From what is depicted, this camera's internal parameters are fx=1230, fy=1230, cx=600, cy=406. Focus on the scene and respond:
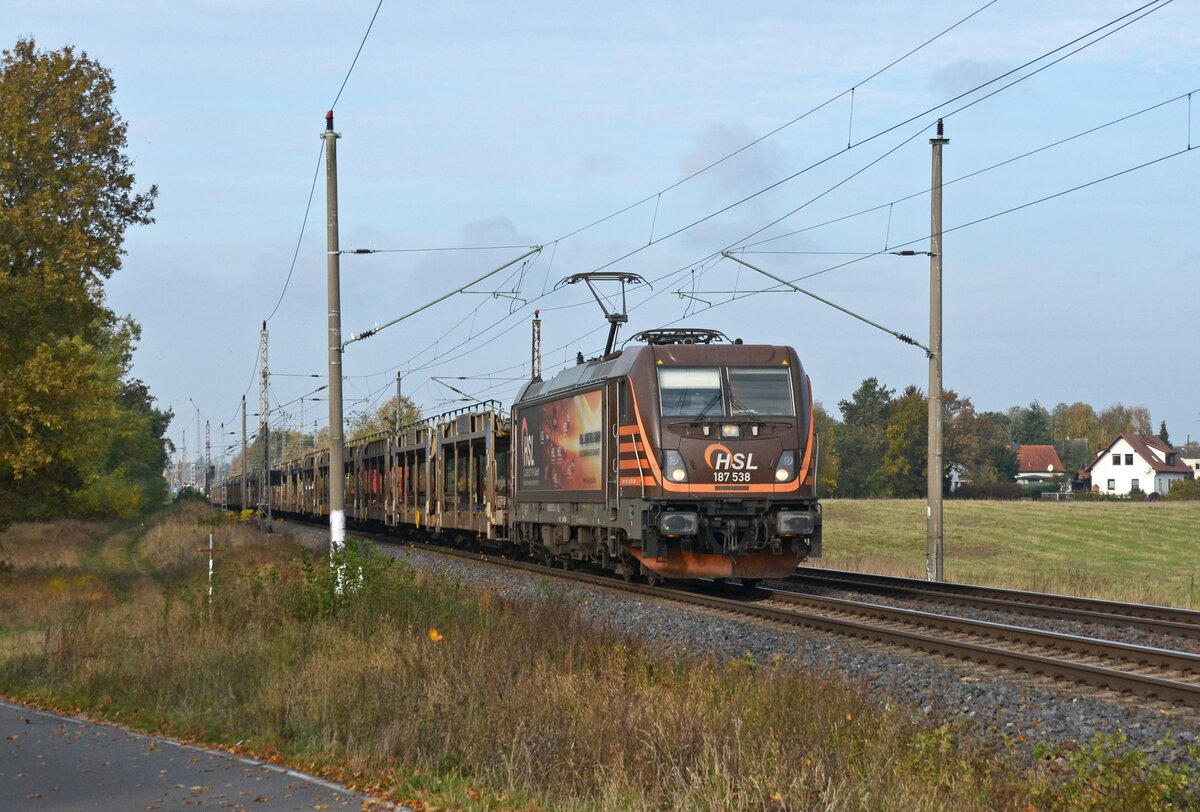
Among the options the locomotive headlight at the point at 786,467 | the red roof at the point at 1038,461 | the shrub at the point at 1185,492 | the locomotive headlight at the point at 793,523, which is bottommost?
the shrub at the point at 1185,492

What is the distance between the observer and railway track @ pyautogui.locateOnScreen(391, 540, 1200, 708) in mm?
11320

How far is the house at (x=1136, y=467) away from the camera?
122875 millimetres

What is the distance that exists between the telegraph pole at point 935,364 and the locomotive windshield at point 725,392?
228 inches

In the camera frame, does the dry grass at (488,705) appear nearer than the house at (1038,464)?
Yes

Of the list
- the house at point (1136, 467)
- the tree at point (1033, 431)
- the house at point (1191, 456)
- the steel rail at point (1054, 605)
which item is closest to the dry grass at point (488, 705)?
the steel rail at point (1054, 605)

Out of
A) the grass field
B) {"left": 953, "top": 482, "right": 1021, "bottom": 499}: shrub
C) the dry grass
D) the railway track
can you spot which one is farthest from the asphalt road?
{"left": 953, "top": 482, "right": 1021, "bottom": 499}: shrub

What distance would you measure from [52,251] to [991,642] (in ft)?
57.2

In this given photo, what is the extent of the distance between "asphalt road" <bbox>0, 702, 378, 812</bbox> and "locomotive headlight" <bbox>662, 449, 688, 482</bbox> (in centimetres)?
1061

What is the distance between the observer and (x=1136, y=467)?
408 feet

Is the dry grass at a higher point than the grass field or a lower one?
higher

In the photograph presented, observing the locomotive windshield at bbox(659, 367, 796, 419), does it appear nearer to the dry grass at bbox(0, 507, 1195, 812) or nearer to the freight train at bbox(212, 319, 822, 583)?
the freight train at bbox(212, 319, 822, 583)

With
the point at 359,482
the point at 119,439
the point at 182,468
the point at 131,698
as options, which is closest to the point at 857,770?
the point at 131,698

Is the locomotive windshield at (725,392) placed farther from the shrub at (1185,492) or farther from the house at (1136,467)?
the house at (1136,467)

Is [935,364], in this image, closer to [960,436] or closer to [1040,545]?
[1040,545]
